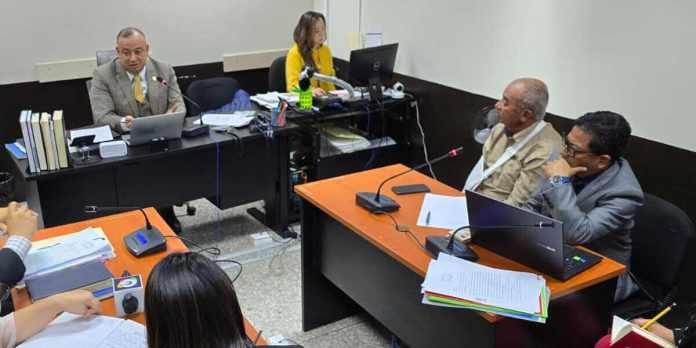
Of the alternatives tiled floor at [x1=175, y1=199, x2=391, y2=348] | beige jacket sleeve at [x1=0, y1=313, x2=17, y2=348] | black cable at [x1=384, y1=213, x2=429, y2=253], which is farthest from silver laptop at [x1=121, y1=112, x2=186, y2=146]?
beige jacket sleeve at [x1=0, y1=313, x2=17, y2=348]

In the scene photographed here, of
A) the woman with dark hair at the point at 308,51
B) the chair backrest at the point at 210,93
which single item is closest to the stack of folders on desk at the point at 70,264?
the chair backrest at the point at 210,93

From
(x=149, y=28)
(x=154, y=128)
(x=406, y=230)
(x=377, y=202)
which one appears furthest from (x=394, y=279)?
(x=149, y=28)

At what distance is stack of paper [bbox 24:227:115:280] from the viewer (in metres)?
1.83

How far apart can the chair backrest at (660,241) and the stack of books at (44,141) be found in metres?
2.63

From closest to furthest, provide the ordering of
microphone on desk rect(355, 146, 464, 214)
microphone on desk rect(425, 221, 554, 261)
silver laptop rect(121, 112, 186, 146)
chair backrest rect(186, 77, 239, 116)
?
1. microphone on desk rect(425, 221, 554, 261)
2. microphone on desk rect(355, 146, 464, 214)
3. silver laptop rect(121, 112, 186, 146)
4. chair backrest rect(186, 77, 239, 116)

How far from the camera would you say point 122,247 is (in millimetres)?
2047

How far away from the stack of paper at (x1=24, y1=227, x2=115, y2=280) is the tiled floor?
1.04 m

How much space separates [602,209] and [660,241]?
305 millimetres

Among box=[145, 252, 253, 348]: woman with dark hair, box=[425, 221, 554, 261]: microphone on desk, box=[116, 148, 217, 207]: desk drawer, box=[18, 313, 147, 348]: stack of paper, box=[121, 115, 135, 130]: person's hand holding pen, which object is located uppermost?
box=[145, 252, 253, 348]: woman with dark hair

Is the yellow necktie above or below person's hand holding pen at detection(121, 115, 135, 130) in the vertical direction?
above

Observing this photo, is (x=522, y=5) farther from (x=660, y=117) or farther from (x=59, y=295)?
(x=59, y=295)

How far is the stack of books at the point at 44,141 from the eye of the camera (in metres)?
2.80

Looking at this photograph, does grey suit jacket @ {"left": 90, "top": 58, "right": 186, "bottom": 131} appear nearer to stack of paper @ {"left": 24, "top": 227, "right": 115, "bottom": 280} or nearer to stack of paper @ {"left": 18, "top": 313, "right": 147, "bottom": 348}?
stack of paper @ {"left": 24, "top": 227, "right": 115, "bottom": 280}

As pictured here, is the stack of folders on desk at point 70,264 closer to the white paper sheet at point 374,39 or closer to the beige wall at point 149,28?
the beige wall at point 149,28
